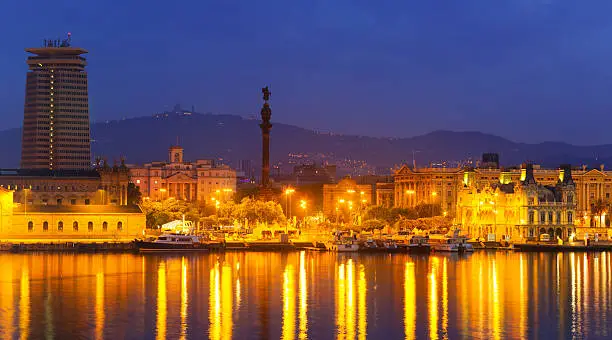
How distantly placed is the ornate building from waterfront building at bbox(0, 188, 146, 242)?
135ft

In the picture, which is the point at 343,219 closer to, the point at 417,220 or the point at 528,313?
the point at 417,220

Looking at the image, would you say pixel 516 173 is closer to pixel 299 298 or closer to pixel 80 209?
pixel 80 209

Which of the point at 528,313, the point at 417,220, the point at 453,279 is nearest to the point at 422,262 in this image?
the point at 453,279

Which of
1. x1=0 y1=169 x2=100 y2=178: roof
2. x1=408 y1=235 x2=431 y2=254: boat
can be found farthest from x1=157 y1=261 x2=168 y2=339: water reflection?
x1=0 y1=169 x2=100 y2=178: roof

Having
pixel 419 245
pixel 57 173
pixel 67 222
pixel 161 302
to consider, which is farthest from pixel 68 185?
pixel 161 302

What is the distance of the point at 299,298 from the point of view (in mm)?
77438

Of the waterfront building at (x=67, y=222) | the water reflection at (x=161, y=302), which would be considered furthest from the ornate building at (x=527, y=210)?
the water reflection at (x=161, y=302)

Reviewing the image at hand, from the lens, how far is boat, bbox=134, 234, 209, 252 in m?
121

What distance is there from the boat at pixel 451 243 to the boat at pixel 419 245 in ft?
2.76

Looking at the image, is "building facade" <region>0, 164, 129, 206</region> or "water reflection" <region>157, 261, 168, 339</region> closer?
"water reflection" <region>157, 261, 168, 339</region>

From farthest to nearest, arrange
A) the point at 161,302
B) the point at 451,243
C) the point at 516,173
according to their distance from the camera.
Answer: the point at 516,173 < the point at 451,243 < the point at 161,302

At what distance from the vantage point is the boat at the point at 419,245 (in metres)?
125

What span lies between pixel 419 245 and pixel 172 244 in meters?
24.7

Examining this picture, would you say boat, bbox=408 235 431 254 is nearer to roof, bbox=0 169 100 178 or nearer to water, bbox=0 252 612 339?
water, bbox=0 252 612 339
